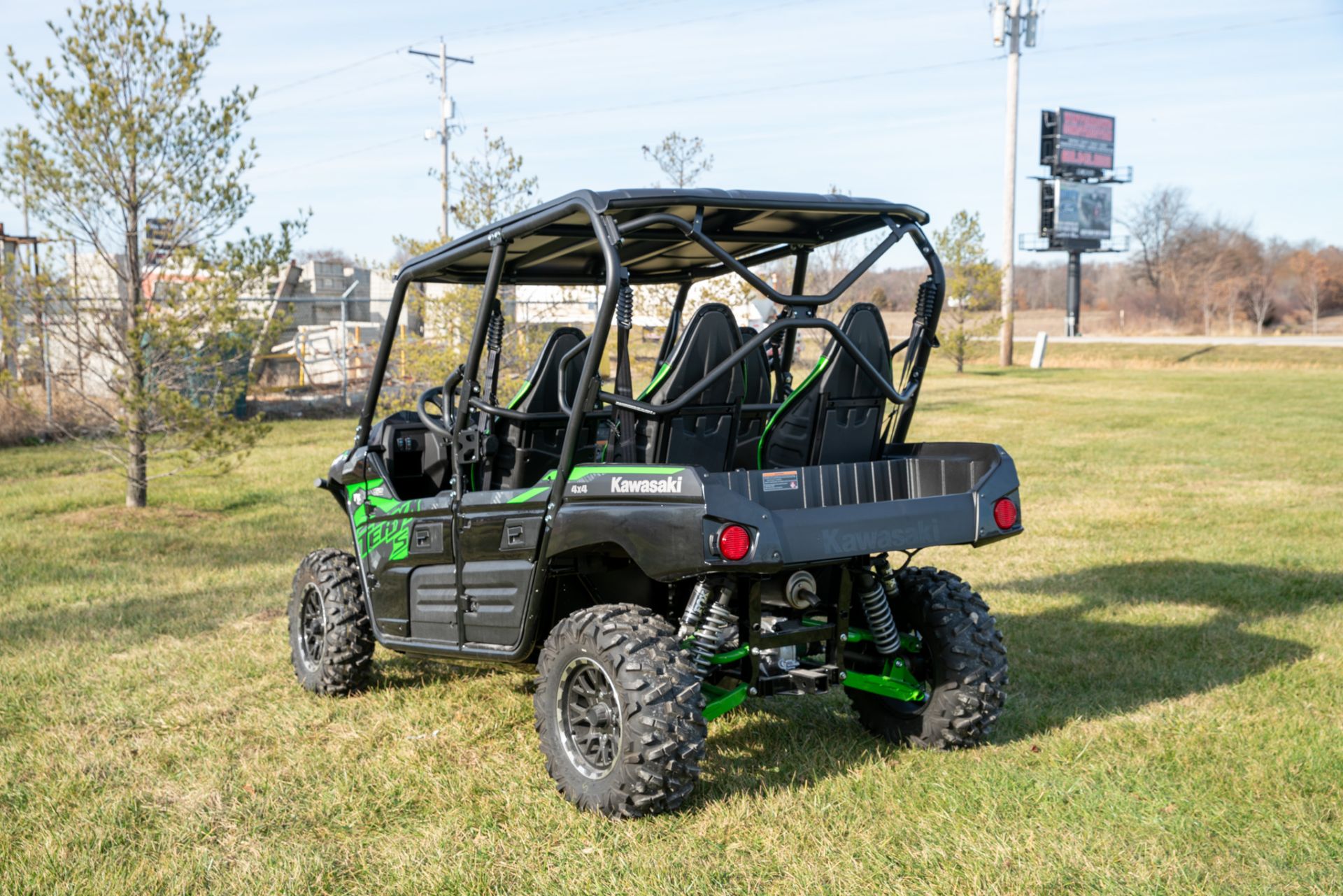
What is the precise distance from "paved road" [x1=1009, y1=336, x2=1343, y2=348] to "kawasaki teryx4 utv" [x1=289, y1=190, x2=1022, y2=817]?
4390 centimetres

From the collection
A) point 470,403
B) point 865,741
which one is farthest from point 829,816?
point 470,403

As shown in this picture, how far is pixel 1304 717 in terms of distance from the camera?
5117mm

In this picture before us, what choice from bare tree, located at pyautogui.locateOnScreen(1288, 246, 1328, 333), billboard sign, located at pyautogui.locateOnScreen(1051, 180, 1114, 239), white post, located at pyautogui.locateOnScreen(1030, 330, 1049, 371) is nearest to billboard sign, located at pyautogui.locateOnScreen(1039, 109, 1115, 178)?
billboard sign, located at pyautogui.locateOnScreen(1051, 180, 1114, 239)

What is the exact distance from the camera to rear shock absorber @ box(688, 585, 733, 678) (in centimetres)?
430

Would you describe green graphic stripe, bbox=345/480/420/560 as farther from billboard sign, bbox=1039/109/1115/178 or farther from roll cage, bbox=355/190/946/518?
billboard sign, bbox=1039/109/1115/178

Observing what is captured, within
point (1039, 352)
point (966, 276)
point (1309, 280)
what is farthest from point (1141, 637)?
point (1309, 280)

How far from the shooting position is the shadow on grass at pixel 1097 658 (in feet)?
15.7

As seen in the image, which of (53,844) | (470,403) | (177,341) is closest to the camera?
(53,844)

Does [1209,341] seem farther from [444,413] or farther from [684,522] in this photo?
[684,522]

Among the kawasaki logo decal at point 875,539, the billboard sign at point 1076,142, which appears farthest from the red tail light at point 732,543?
the billboard sign at point 1076,142

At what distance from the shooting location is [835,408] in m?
4.63

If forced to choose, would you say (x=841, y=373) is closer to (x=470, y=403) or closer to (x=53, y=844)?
(x=470, y=403)

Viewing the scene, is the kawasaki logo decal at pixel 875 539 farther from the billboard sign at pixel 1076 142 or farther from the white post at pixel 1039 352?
the billboard sign at pixel 1076 142

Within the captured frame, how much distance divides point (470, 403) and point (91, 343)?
7077mm
